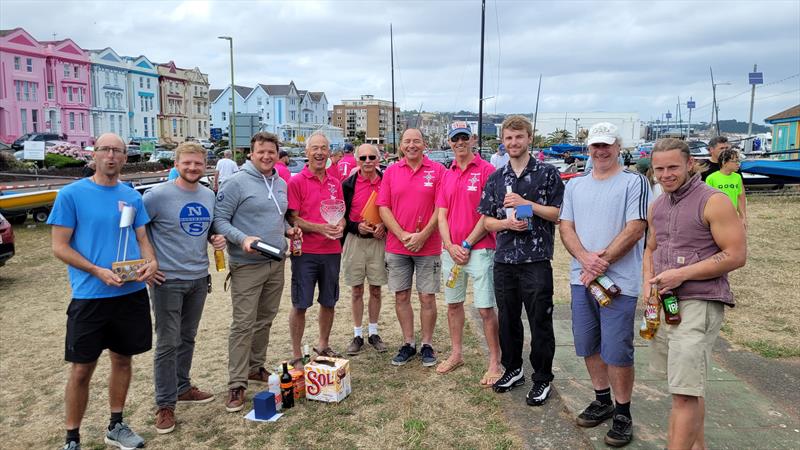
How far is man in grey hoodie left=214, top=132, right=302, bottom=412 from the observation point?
165 inches

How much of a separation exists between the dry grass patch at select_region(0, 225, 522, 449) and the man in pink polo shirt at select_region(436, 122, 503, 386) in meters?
0.49

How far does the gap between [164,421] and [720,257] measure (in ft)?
11.7

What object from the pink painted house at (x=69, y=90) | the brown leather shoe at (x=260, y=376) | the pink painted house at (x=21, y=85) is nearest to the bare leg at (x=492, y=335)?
the brown leather shoe at (x=260, y=376)

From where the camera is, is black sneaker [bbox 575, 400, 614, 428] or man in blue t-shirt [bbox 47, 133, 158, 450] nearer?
man in blue t-shirt [bbox 47, 133, 158, 450]

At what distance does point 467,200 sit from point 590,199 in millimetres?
1161

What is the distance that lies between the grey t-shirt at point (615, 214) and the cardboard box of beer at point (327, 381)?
1.88 m

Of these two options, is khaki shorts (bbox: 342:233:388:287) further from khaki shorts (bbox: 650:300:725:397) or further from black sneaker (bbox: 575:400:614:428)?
khaki shorts (bbox: 650:300:725:397)

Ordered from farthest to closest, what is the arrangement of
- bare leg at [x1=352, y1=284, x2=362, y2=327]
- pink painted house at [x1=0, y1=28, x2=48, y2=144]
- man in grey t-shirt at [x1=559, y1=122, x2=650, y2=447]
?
pink painted house at [x1=0, y1=28, x2=48, y2=144], bare leg at [x1=352, y1=284, x2=362, y2=327], man in grey t-shirt at [x1=559, y1=122, x2=650, y2=447]

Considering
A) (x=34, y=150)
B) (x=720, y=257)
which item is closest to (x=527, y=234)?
(x=720, y=257)

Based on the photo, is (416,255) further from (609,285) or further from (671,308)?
(671,308)

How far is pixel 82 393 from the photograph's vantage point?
351 cm

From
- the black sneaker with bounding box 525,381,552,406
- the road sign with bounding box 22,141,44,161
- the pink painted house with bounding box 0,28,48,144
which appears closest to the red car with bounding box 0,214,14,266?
the black sneaker with bounding box 525,381,552,406

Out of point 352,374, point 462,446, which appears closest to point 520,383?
point 462,446

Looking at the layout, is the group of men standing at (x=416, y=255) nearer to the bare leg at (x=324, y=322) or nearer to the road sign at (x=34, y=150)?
the bare leg at (x=324, y=322)
